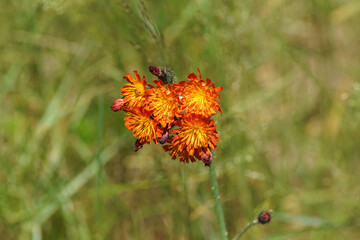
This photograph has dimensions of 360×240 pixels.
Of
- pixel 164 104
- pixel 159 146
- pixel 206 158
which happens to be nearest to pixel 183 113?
pixel 164 104

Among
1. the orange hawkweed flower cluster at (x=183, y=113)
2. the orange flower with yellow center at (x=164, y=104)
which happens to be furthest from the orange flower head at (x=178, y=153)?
the orange flower with yellow center at (x=164, y=104)

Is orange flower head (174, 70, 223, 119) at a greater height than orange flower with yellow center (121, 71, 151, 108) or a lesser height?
lesser

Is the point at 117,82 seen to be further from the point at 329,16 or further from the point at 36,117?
the point at 329,16

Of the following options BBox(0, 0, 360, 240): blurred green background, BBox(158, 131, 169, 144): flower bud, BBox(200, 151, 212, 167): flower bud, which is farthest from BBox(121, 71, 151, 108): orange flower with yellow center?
BBox(0, 0, 360, 240): blurred green background

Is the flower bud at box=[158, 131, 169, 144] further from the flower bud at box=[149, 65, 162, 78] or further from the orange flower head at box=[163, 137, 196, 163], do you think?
the flower bud at box=[149, 65, 162, 78]

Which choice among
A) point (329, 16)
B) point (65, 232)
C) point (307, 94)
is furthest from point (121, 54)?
point (329, 16)

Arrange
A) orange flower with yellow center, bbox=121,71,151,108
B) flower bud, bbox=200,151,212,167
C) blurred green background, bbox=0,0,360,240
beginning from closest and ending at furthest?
flower bud, bbox=200,151,212,167, orange flower with yellow center, bbox=121,71,151,108, blurred green background, bbox=0,0,360,240

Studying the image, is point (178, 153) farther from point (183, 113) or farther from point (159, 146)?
point (159, 146)

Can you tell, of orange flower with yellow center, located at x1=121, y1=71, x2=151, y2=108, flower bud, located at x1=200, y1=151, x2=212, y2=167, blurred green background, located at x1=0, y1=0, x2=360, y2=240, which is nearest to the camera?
flower bud, located at x1=200, y1=151, x2=212, y2=167
